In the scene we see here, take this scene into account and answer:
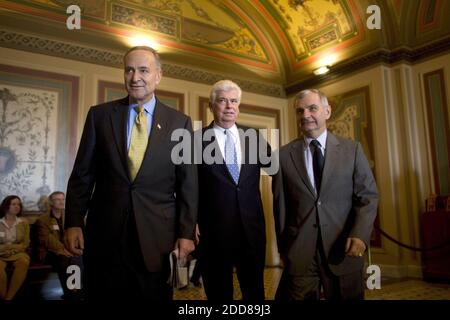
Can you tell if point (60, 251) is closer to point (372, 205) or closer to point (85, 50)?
point (85, 50)

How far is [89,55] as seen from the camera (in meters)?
5.27

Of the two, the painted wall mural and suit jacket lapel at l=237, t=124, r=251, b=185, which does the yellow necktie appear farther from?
the painted wall mural

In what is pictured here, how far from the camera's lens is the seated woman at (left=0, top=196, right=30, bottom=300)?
3.75 metres

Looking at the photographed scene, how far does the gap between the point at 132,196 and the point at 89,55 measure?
424 cm

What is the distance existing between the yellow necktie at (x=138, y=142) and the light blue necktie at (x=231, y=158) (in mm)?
492

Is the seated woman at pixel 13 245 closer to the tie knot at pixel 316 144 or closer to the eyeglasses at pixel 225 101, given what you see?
the eyeglasses at pixel 225 101

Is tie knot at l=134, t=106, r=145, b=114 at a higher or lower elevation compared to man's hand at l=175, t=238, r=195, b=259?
higher

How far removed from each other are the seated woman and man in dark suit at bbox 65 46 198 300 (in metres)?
2.68

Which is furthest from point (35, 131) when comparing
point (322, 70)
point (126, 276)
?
point (322, 70)

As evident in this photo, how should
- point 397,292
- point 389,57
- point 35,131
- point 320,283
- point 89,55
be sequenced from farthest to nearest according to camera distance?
point 389,57 < point 89,55 < point 35,131 < point 397,292 < point 320,283

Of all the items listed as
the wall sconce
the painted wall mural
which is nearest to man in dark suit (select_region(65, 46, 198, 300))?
the painted wall mural

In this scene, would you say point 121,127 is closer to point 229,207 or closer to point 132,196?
point 132,196

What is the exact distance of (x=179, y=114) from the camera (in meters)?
1.80
